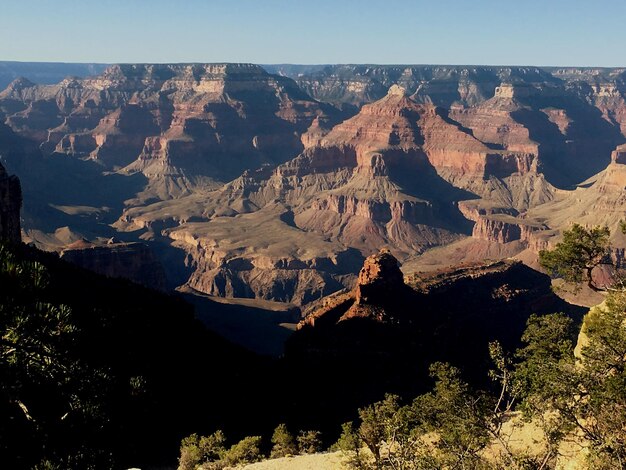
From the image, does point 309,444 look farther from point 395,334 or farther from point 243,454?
point 395,334

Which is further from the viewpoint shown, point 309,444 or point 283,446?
point 309,444

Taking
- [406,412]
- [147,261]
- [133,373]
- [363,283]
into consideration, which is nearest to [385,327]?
[363,283]

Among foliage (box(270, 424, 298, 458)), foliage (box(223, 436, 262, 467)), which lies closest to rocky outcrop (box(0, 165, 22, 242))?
foliage (box(270, 424, 298, 458))

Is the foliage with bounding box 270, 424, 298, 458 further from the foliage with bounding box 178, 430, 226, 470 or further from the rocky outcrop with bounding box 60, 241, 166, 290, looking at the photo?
the rocky outcrop with bounding box 60, 241, 166, 290

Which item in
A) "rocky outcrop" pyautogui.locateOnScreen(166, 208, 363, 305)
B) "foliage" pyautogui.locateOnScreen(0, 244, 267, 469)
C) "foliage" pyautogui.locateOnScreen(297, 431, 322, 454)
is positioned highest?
"foliage" pyautogui.locateOnScreen(0, 244, 267, 469)

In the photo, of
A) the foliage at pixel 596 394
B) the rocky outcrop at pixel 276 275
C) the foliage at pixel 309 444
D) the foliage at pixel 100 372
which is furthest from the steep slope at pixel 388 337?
the rocky outcrop at pixel 276 275

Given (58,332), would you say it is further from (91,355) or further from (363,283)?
(363,283)

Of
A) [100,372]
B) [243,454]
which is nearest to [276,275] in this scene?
[243,454]
